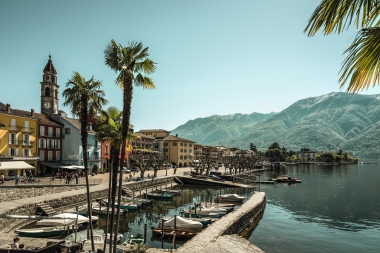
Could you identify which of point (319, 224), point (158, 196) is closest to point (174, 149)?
point (158, 196)

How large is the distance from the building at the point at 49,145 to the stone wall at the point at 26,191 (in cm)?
1878

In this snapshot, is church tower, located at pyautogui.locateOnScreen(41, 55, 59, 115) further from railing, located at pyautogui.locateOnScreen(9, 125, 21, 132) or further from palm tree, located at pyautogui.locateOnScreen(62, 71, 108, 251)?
palm tree, located at pyautogui.locateOnScreen(62, 71, 108, 251)

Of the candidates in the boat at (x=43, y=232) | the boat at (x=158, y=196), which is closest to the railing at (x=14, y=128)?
the boat at (x=158, y=196)

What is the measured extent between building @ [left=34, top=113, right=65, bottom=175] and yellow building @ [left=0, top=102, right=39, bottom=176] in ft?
6.19

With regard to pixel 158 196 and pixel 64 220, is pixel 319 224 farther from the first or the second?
pixel 64 220

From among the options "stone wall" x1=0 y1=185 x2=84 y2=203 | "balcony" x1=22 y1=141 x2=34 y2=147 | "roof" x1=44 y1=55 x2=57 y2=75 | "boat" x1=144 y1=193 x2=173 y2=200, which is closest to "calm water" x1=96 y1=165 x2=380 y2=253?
"boat" x1=144 y1=193 x2=173 y2=200

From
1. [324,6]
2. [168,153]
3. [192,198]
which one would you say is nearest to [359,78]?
[324,6]

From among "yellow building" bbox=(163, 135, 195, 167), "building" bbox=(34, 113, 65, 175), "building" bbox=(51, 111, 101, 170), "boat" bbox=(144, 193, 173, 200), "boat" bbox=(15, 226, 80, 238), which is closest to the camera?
"boat" bbox=(15, 226, 80, 238)

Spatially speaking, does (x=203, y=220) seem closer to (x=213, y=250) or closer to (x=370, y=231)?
(x=213, y=250)

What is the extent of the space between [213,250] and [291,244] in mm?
13703

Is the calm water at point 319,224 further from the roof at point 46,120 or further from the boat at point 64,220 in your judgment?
the roof at point 46,120

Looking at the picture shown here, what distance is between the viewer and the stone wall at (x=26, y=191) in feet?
132

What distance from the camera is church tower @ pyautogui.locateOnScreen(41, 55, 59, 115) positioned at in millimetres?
79312

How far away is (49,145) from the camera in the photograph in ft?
224
